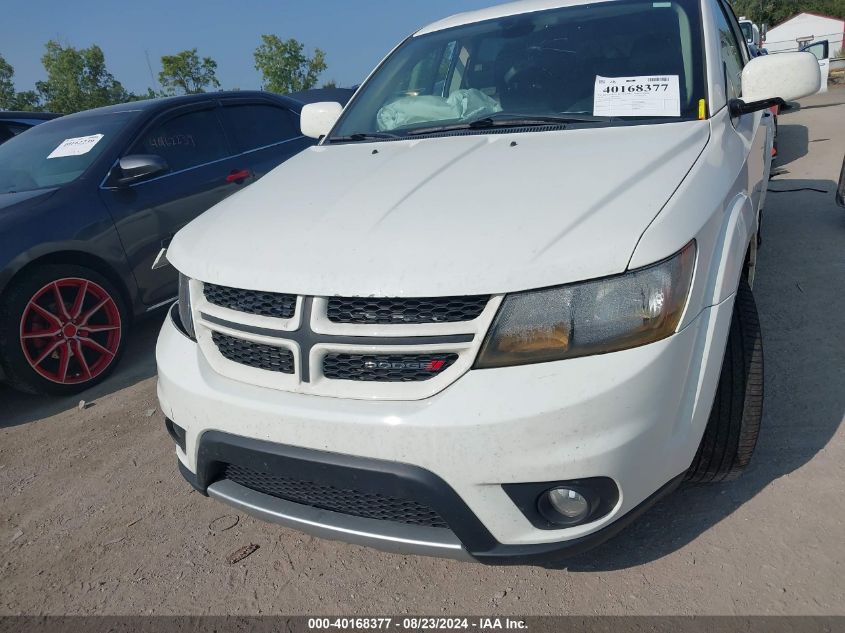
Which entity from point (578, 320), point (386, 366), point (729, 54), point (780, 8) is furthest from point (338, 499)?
point (780, 8)

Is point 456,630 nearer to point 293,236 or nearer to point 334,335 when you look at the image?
point 334,335

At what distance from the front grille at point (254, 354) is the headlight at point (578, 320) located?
568 mm

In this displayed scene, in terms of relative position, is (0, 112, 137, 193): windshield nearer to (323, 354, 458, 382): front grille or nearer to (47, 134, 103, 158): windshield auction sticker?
(47, 134, 103, 158): windshield auction sticker

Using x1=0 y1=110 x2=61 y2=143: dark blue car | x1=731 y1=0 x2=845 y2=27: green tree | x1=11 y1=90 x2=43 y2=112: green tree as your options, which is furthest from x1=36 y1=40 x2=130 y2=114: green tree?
x1=731 y1=0 x2=845 y2=27: green tree

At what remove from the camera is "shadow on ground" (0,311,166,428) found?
3570 millimetres

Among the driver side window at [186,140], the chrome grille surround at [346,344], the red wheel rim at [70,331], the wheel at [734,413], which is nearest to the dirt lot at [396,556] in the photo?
the wheel at [734,413]

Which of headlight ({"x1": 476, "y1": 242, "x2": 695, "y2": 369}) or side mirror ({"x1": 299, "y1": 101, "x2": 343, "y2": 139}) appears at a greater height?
side mirror ({"x1": 299, "y1": 101, "x2": 343, "y2": 139})

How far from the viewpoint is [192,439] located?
76.2 inches

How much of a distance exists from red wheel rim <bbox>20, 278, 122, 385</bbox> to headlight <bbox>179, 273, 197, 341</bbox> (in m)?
1.75

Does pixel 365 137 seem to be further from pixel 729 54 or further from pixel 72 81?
pixel 72 81

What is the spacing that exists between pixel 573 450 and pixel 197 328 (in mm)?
1185

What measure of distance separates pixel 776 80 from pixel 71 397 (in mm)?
3774

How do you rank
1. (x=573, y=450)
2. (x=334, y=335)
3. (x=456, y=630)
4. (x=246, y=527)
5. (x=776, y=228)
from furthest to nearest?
(x=776, y=228), (x=246, y=527), (x=456, y=630), (x=334, y=335), (x=573, y=450)

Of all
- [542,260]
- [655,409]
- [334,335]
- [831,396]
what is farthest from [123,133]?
[831,396]
